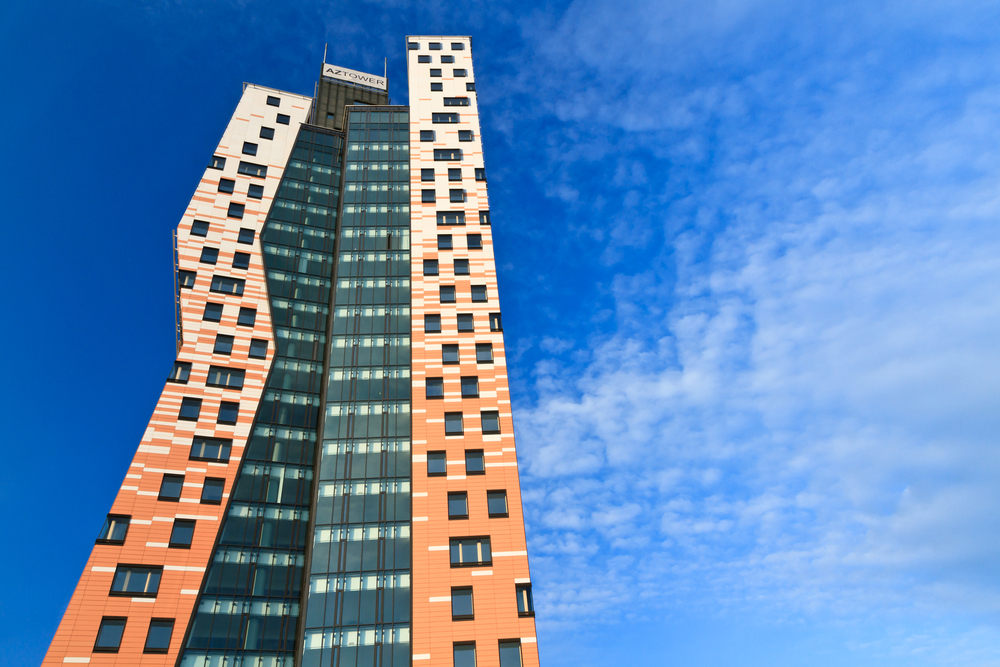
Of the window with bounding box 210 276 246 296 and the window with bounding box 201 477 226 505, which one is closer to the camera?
the window with bounding box 201 477 226 505

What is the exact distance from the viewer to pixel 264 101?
90.6 metres

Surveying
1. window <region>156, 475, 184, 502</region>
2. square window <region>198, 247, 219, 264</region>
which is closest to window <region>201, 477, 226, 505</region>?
window <region>156, 475, 184, 502</region>

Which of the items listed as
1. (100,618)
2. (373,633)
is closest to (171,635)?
(100,618)

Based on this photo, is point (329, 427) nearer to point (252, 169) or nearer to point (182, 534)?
point (182, 534)

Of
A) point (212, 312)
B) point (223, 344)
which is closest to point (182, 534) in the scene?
point (223, 344)

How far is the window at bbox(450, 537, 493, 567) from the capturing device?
180 feet

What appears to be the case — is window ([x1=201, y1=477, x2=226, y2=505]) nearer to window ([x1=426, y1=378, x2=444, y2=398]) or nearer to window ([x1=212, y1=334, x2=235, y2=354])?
window ([x1=212, y1=334, x2=235, y2=354])

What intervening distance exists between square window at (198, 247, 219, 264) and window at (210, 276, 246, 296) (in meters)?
2.44

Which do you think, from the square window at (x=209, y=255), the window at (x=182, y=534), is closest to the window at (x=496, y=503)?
the window at (x=182, y=534)

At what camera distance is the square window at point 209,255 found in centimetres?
7531

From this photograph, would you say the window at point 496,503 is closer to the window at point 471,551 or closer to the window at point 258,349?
the window at point 471,551

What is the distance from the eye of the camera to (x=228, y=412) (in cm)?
6681

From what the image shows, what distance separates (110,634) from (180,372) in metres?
25.7

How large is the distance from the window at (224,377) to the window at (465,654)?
3614cm
